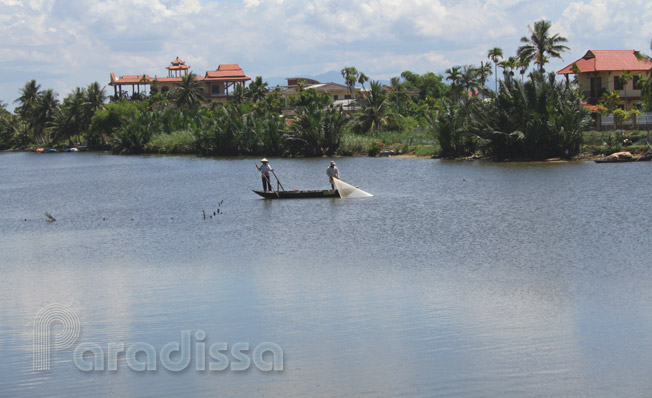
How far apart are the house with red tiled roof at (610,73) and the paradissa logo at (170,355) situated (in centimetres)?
6320

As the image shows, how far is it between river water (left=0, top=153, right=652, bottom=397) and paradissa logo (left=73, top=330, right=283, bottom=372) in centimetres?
7

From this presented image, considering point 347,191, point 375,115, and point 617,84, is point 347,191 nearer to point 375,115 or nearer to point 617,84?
point 375,115

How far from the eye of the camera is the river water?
9438mm

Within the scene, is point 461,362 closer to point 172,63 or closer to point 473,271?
point 473,271

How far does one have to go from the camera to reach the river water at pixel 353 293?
9438 mm

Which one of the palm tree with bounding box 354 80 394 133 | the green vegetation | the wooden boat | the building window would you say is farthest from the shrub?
the wooden boat

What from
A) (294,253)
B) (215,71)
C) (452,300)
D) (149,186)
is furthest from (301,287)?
(215,71)

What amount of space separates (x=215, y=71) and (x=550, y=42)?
225 feet

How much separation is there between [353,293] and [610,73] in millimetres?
62903

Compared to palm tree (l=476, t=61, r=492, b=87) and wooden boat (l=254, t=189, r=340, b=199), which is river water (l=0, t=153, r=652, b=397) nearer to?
wooden boat (l=254, t=189, r=340, b=199)

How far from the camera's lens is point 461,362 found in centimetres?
970

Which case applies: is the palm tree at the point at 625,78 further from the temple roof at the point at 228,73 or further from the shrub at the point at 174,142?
the temple roof at the point at 228,73

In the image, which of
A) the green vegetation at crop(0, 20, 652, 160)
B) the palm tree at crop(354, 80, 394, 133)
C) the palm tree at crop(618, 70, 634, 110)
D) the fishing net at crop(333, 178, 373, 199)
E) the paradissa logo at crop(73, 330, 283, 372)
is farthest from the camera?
the palm tree at crop(354, 80, 394, 133)

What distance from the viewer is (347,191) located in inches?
1254
